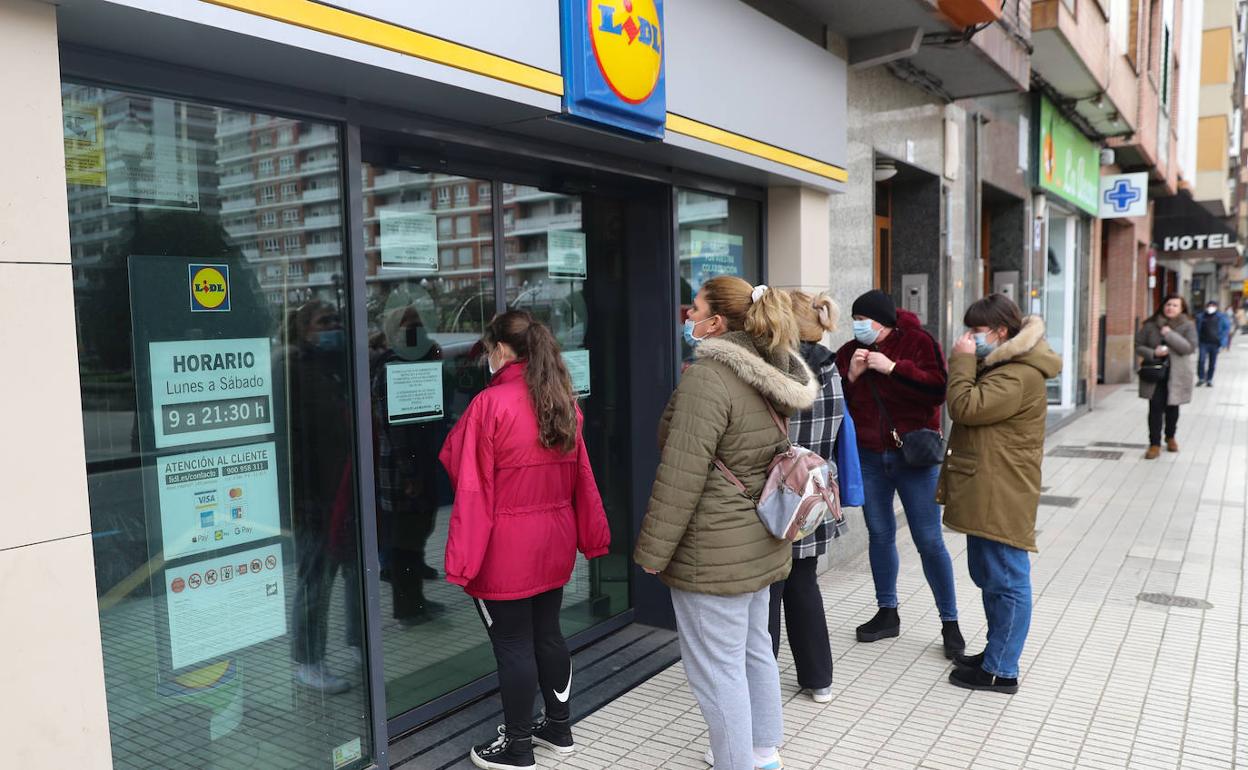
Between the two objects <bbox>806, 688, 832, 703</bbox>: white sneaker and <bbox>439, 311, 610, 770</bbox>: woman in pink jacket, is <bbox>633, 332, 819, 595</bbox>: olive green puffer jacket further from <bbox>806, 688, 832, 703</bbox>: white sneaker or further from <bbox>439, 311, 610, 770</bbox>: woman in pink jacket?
<bbox>806, 688, 832, 703</bbox>: white sneaker

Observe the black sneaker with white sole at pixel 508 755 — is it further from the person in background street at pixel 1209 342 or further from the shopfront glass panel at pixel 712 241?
the person in background street at pixel 1209 342

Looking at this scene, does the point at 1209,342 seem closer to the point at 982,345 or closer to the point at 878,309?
the point at 878,309

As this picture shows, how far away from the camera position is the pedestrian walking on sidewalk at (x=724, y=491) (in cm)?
303

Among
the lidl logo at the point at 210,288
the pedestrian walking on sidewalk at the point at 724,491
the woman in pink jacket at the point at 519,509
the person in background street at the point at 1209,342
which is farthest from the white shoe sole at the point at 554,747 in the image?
the person in background street at the point at 1209,342

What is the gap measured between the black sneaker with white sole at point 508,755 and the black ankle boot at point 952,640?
7.43 feet

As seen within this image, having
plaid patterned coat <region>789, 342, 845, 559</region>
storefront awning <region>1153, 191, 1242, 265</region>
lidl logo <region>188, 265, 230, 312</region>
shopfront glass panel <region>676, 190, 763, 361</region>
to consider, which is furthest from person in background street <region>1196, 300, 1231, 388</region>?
lidl logo <region>188, 265, 230, 312</region>

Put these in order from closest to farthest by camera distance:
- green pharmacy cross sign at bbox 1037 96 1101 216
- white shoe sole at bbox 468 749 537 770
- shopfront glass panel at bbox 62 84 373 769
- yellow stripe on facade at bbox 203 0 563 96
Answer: yellow stripe on facade at bbox 203 0 563 96
shopfront glass panel at bbox 62 84 373 769
white shoe sole at bbox 468 749 537 770
green pharmacy cross sign at bbox 1037 96 1101 216

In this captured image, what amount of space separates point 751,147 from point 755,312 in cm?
220

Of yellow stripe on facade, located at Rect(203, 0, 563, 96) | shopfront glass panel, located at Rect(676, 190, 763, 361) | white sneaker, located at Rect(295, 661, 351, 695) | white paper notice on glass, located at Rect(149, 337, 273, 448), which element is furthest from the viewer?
shopfront glass panel, located at Rect(676, 190, 763, 361)

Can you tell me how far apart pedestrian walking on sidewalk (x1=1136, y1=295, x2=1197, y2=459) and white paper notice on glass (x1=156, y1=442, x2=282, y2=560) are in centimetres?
1022

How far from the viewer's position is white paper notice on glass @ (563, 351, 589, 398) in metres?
5.02

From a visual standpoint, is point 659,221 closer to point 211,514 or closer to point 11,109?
point 211,514

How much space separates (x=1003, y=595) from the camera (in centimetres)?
416

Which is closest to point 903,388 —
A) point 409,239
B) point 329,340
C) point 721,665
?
point 721,665
